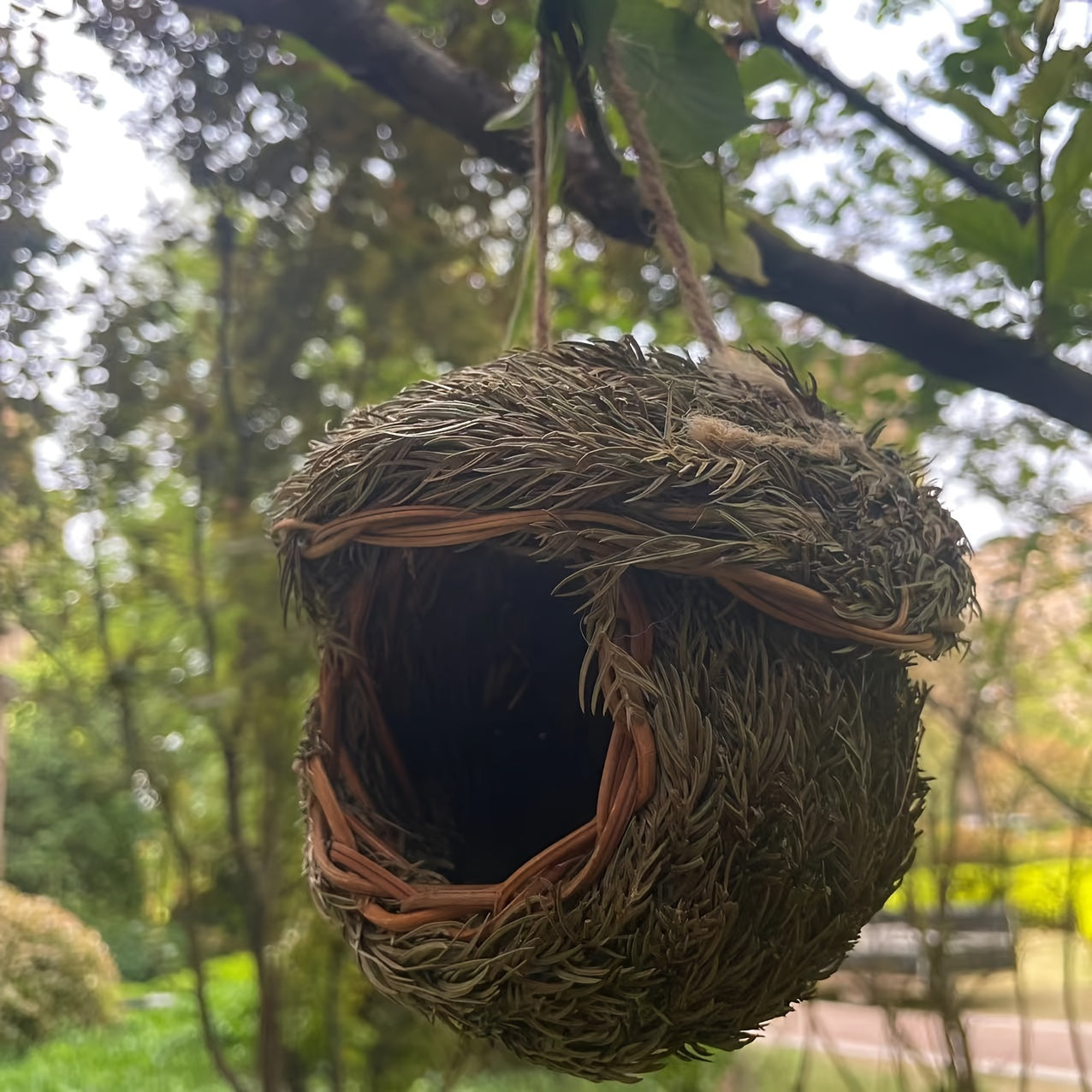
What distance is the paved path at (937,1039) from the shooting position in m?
1.40

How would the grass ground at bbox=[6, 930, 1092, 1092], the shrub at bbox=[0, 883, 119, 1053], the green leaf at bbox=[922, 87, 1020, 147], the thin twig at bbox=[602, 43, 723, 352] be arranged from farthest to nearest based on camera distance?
the grass ground at bbox=[6, 930, 1092, 1092], the shrub at bbox=[0, 883, 119, 1053], the green leaf at bbox=[922, 87, 1020, 147], the thin twig at bbox=[602, 43, 723, 352]

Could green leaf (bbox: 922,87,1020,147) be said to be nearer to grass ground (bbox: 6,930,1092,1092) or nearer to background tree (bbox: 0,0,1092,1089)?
background tree (bbox: 0,0,1092,1089)

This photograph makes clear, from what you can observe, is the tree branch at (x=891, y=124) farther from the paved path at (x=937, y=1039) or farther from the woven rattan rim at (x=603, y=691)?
the paved path at (x=937, y=1039)

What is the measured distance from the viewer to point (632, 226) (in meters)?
0.60

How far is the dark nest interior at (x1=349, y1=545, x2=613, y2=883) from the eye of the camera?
Result: 19.0 inches

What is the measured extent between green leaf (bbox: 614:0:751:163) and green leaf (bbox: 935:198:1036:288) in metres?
0.16

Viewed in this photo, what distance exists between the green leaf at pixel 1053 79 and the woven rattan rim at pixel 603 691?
30cm

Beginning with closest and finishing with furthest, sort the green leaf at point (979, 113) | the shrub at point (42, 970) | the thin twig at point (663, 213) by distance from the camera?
the thin twig at point (663, 213) < the green leaf at point (979, 113) < the shrub at point (42, 970)

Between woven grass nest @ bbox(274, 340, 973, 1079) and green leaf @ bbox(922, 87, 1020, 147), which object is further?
green leaf @ bbox(922, 87, 1020, 147)

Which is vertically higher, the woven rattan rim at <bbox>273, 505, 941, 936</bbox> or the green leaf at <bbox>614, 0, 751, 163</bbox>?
the green leaf at <bbox>614, 0, 751, 163</bbox>

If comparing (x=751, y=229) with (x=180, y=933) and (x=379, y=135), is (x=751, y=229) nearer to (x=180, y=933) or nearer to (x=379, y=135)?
(x=379, y=135)

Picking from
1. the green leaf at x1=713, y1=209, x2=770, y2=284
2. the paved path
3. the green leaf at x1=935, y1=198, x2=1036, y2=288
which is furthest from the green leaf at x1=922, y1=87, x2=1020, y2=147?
the paved path

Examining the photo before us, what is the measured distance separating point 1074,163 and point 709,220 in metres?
0.20

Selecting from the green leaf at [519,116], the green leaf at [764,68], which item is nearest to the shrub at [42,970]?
the green leaf at [519,116]
